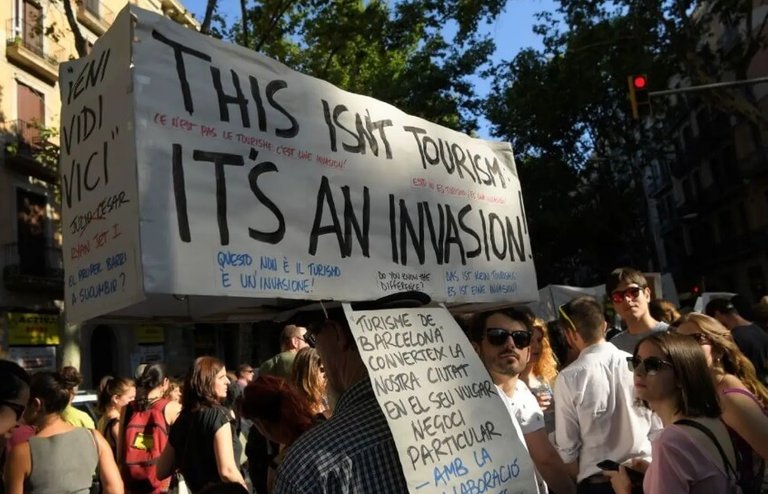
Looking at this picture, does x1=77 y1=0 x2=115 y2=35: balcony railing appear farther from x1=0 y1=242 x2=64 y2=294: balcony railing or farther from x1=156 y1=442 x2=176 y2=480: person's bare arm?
x1=156 y1=442 x2=176 y2=480: person's bare arm

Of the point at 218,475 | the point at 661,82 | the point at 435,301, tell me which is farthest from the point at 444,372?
the point at 661,82

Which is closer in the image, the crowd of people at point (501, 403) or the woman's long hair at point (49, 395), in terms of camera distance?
the crowd of people at point (501, 403)

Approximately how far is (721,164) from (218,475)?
120 ft

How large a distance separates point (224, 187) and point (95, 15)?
24.2 meters

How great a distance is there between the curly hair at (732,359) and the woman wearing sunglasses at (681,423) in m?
0.76

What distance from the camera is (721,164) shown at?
3544 cm

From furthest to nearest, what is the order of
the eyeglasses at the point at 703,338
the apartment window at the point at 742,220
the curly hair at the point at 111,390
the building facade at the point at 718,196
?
the apartment window at the point at 742,220 → the building facade at the point at 718,196 → the curly hair at the point at 111,390 → the eyeglasses at the point at 703,338

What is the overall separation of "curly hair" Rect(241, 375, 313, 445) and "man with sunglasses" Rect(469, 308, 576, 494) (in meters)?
0.97

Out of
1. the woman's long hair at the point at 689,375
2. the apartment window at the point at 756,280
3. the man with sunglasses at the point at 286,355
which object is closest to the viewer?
the woman's long hair at the point at 689,375

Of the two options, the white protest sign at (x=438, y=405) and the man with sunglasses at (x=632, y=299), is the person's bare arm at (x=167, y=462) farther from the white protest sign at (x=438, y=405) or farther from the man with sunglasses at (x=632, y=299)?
the man with sunglasses at (x=632, y=299)

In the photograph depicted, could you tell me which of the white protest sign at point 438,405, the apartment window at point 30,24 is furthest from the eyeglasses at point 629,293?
the apartment window at point 30,24

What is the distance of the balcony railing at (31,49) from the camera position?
768 inches

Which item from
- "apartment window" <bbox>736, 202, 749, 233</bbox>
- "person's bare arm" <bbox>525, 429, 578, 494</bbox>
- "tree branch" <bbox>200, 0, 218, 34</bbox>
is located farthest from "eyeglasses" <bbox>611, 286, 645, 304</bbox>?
"apartment window" <bbox>736, 202, 749, 233</bbox>

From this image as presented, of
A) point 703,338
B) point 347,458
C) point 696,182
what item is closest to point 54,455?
point 347,458
